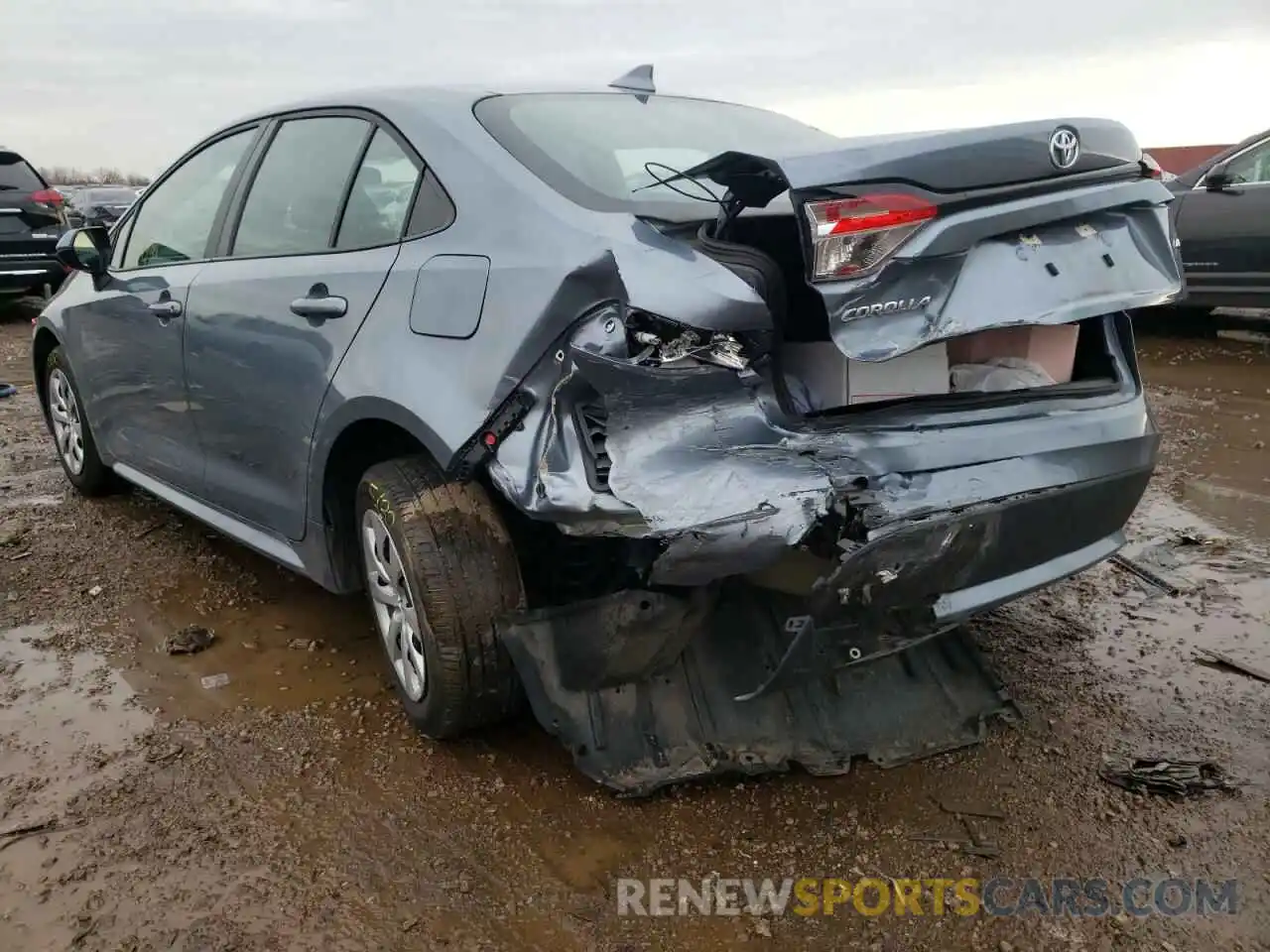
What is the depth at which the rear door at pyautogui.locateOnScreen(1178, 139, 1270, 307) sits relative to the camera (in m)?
7.48

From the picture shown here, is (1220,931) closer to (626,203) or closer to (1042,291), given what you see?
(1042,291)

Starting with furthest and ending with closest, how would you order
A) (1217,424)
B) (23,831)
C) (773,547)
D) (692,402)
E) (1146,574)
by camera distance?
1. (1217,424)
2. (1146,574)
3. (23,831)
4. (692,402)
5. (773,547)

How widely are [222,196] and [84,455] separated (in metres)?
1.96

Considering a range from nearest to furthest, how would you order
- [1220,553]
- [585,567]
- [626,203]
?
[626,203]
[585,567]
[1220,553]

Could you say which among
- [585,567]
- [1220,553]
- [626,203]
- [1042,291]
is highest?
[626,203]

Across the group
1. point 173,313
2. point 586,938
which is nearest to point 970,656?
point 586,938

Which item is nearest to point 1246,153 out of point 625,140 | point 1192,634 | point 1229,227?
point 1229,227

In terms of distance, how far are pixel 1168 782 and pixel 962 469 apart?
3.37ft

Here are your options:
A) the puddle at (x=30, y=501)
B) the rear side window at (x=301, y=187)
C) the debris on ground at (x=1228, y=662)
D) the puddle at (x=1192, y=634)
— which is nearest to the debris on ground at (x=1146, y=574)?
the puddle at (x=1192, y=634)

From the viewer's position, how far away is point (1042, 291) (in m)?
2.21

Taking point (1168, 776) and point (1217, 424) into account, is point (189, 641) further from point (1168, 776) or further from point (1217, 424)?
point (1217, 424)

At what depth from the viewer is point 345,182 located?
298cm

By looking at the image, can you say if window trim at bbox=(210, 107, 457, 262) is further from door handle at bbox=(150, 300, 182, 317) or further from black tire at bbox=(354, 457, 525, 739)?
black tire at bbox=(354, 457, 525, 739)

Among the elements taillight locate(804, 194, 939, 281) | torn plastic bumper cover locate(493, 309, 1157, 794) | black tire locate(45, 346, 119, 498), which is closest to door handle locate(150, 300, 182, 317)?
black tire locate(45, 346, 119, 498)
